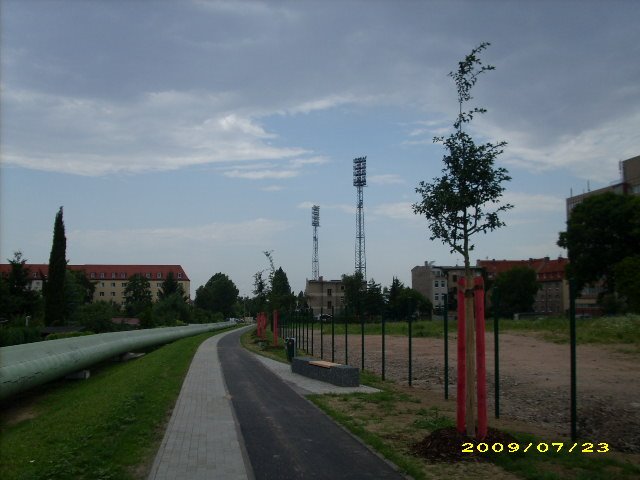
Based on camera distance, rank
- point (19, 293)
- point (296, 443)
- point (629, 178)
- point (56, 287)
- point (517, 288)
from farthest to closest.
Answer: point (517, 288) < point (629, 178) < point (19, 293) < point (56, 287) < point (296, 443)

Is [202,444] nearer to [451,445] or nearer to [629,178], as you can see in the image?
[451,445]

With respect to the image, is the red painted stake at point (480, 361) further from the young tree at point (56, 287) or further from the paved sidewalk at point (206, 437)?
the young tree at point (56, 287)

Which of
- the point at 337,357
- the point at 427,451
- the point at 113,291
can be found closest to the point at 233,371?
the point at 337,357

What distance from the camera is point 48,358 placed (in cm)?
1769

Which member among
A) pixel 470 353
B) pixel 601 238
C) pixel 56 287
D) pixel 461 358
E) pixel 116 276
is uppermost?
pixel 601 238

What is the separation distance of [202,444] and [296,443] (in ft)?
4.23

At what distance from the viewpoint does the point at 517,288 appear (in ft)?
307

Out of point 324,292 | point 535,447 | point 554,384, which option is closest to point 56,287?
point 554,384

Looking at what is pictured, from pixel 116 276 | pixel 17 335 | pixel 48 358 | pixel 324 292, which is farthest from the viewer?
pixel 116 276

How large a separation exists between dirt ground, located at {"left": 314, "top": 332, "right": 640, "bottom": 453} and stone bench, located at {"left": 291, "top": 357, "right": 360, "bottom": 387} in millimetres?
1812

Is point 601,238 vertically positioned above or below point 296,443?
above

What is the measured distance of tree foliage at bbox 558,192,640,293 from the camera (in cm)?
5716

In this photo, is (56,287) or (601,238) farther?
(601,238)

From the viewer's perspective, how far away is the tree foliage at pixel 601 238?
188 feet
